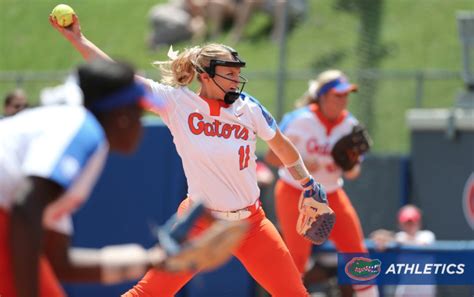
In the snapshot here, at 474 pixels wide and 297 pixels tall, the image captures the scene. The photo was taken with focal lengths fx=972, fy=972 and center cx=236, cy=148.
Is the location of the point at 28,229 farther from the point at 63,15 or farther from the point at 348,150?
the point at 348,150

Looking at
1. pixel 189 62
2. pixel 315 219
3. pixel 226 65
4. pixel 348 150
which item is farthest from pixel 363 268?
pixel 189 62

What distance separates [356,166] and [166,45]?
29.8 ft

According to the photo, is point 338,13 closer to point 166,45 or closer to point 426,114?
point 426,114

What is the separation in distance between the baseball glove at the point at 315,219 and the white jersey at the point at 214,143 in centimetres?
42

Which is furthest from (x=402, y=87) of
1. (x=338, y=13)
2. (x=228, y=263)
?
(x=228, y=263)

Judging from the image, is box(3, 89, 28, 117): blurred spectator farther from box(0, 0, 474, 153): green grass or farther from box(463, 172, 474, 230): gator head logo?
box(463, 172, 474, 230): gator head logo

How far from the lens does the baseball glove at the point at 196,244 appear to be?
3.49 m

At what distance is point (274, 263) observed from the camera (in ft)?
18.7

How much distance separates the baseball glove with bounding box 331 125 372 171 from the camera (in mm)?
8023

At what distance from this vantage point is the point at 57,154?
138 inches

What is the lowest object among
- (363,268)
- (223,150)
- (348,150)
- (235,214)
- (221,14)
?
(363,268)

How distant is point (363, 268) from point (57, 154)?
12.4 feet

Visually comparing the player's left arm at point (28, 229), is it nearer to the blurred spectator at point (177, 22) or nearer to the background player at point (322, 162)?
the background player at point (322, 162)

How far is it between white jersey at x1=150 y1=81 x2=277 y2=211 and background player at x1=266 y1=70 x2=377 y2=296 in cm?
182
